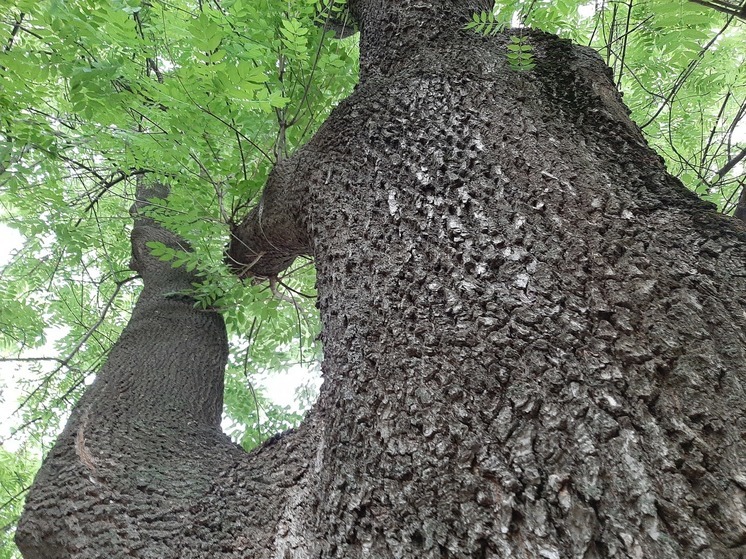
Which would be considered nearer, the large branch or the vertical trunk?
the vertical trunk

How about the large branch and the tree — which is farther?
the large branch

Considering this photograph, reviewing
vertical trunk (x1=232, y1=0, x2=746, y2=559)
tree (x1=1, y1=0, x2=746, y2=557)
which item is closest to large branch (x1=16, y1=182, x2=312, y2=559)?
tree (x1=1, y1=0, x2=746, y2=557)

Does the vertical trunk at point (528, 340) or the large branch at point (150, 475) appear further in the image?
the large branch at point (150, 475)

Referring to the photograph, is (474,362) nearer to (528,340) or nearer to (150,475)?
(528,340)

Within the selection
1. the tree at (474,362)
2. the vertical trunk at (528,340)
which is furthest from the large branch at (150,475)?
the vertical trunk at (528,340)

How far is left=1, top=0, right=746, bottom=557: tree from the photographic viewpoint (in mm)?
825

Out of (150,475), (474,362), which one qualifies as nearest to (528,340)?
(474,362)

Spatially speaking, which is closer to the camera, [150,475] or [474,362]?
[474,362]

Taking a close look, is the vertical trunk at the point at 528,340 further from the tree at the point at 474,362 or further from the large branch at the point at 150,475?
the large branch at the point at 150,475

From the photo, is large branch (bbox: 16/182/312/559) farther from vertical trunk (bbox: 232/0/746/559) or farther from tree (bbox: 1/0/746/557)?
vertical trunk (bbox: 232/0/746/559)

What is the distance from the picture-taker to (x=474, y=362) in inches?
41.4

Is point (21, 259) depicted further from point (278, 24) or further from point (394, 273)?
point (394, 273)

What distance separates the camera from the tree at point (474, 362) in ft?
2.71

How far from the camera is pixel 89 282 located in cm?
486
